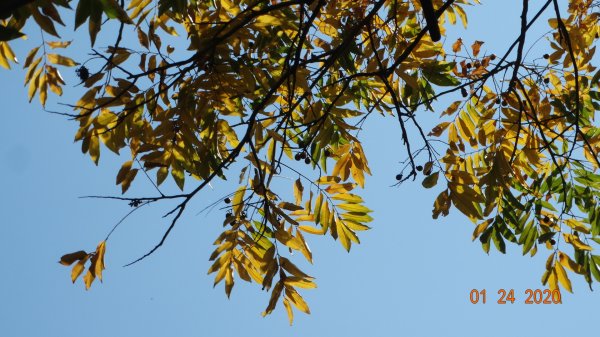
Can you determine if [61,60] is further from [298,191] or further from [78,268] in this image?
[298,191]

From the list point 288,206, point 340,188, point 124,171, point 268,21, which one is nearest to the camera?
point 268,21

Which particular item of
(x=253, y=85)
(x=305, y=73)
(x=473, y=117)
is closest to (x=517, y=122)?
(x=473, y=117)

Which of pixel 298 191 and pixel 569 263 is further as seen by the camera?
pixel 569 263

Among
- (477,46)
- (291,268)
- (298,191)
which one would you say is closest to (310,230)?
(298,191)

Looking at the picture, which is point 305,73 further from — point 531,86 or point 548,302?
point 548,302

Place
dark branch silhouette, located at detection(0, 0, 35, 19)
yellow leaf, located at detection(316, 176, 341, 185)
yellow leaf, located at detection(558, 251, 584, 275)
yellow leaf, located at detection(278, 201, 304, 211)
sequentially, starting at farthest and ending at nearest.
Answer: yellow leaf, located at detection(558, 251, 584, 275), yellow leaf, located at detection(316, 176, 341, 185), yellow leaf, located at detection(278, 201, 304, 211), dark branch silhouette, located at detection(0, 0, 35, 19)

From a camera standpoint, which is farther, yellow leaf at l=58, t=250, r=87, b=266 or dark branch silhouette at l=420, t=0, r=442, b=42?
yellow leaf at l=58, t=250, r=87, b=266

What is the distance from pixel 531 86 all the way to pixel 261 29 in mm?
1975

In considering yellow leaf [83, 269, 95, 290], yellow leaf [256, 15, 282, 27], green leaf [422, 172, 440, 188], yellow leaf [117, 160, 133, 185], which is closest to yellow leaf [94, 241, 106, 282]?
yellow leaf [83, 269, 95, 290]

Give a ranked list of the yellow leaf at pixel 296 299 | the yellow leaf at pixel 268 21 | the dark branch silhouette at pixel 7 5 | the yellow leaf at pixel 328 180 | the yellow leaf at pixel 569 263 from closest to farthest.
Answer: the dark branch silhouette at pixel 7 5, the yellow leaf at pixel 268 21, the yellow leaf at pixel 296 299, the yellow leaf at pixel 328 180, the yellow leaf at pixel 569 263

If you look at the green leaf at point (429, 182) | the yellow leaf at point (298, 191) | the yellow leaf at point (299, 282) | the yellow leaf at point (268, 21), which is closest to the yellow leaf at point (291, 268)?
the yellow leaf at point (299, 282)

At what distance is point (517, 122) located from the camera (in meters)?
3.65

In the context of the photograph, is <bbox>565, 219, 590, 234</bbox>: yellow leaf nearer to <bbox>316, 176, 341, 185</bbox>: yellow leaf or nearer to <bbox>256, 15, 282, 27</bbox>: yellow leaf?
<bbox>316, 176, 341, 185</bbox>: yellow leaf

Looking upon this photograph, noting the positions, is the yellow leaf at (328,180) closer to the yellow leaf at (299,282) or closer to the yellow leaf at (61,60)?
the yellow leaf at (299,282)
